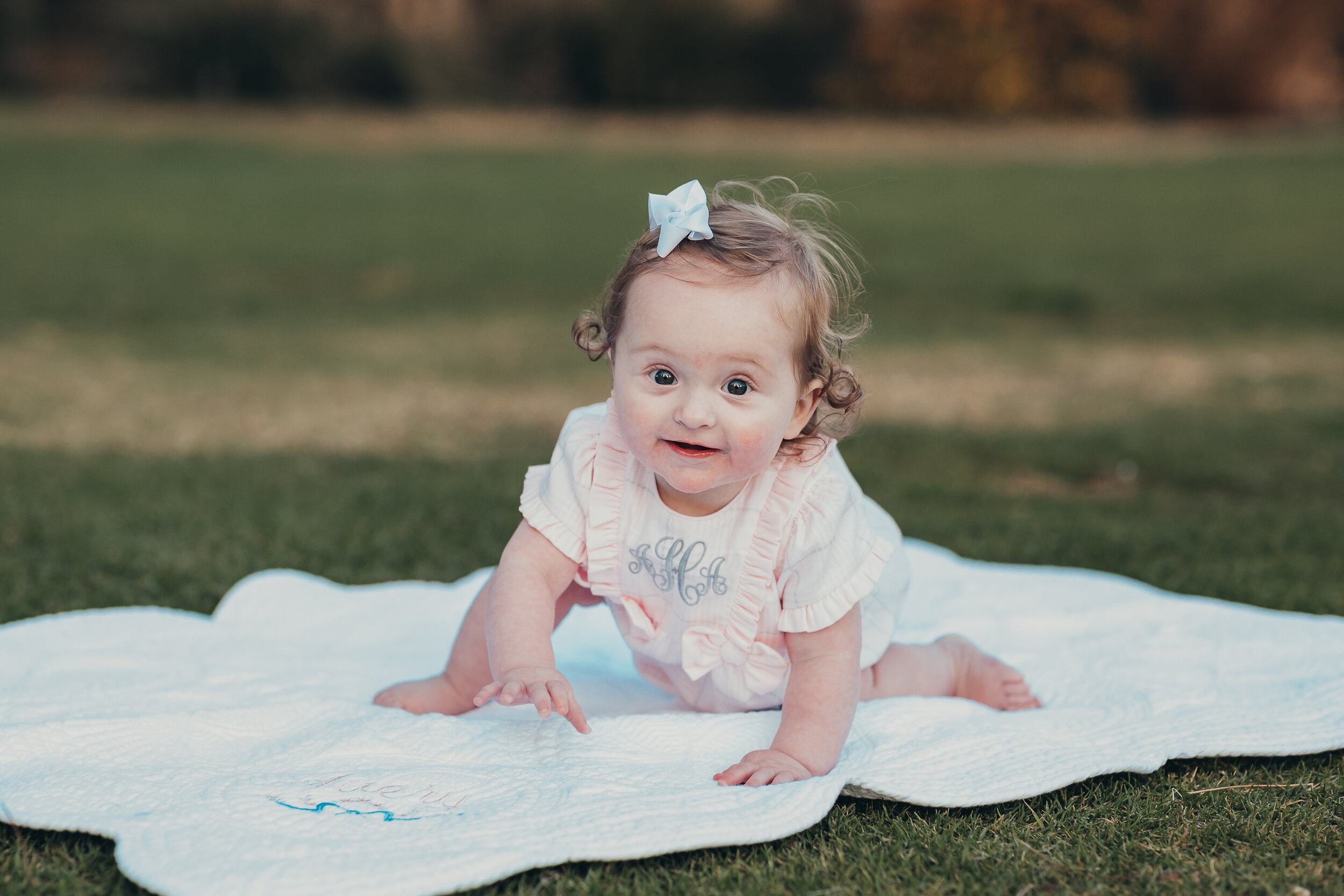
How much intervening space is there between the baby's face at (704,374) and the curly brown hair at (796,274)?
0.03 meters

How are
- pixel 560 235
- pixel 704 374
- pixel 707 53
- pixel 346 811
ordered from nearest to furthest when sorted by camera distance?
pixel 346 811
pixel 704 374
pixel 560 235
pixel 707 53

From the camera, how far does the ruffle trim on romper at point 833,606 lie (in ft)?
5.91

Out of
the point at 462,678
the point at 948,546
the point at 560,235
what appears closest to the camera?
the point at 462,678

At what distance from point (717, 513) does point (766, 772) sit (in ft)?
1.28

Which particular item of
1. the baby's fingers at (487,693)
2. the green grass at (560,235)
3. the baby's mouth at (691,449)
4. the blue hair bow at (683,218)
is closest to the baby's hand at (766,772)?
the baby's fingers at (487,693)

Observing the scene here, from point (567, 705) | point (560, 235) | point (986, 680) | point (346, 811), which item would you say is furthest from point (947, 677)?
point (560, 235)

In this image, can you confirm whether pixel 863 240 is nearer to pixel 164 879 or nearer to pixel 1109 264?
pixel 1109 264

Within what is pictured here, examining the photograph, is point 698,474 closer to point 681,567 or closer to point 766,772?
point 681,567

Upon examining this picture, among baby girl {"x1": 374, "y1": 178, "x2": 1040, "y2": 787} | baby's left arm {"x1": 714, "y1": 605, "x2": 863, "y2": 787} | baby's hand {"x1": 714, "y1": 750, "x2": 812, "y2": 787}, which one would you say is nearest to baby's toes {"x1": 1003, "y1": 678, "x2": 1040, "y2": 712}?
baby girl {"x1": 374, "y1": 178, "x2": 1040, "y2": 787}

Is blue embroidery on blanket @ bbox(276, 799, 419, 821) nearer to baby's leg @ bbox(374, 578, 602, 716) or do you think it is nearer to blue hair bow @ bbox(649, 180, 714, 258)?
baby's leg @ bbox(374, 578, 602, 716)

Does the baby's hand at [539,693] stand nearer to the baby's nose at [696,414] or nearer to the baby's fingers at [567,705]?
the baby's fingers at [567,705]

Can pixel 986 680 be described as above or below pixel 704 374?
below

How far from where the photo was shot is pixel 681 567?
187cm

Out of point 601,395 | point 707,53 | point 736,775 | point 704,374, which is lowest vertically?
point 601,395
